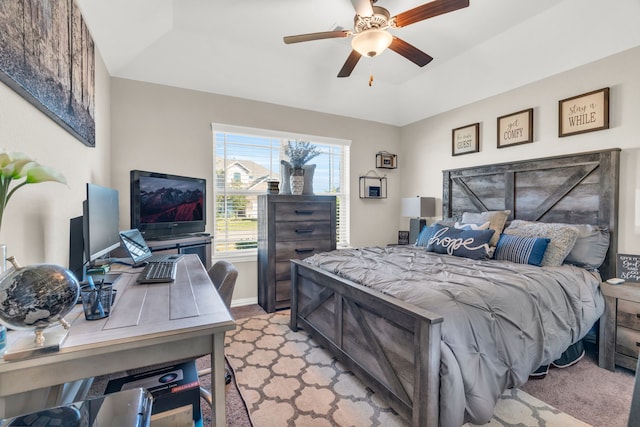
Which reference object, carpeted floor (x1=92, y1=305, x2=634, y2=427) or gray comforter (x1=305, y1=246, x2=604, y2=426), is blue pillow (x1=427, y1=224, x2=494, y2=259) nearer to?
gray comforter (x1=305, y1=246, x2=604, y2=426)

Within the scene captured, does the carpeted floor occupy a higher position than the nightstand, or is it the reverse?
the nightstand

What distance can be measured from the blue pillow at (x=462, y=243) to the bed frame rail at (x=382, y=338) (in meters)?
1.30

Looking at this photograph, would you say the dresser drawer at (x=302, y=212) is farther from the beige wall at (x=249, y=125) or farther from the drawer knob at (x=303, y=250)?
the beige wall at (x=249, y=125)

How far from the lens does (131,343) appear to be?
3.14 ft

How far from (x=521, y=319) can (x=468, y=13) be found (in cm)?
254

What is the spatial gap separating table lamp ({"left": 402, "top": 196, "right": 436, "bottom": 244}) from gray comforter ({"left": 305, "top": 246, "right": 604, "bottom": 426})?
157 centimetres

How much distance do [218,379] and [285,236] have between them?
236 cm

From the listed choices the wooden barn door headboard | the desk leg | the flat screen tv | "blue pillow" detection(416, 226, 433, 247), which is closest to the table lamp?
the wooden barn door headboard

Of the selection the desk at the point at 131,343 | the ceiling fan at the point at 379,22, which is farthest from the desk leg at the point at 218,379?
the ceiling fan at the point at 379,22

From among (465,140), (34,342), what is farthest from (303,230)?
(34,342)

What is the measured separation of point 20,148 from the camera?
1149mm

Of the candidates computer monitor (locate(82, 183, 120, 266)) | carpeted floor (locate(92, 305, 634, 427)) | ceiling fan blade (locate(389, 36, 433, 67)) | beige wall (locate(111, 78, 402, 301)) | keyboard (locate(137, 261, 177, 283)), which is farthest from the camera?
beige wall (locate(111, 78, 402, 301))

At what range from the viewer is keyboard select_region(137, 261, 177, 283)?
1.61 meters

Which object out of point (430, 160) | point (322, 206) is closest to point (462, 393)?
point (322, 206)
